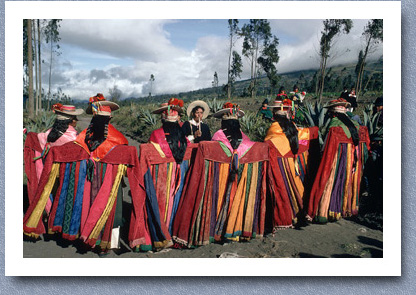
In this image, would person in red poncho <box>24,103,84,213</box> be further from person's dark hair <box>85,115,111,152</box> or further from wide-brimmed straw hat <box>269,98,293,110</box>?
wide-brimmed straw hat <box>269,98,293,110</box>

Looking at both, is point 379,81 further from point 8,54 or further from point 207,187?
point 8,54

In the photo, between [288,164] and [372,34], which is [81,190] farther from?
[372,34]

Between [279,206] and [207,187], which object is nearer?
[207,187]

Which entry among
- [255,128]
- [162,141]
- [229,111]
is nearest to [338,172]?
[229,111]

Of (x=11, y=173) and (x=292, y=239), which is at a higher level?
(x=11, y=173)

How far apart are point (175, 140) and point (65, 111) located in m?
1.37

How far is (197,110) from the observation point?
448 centimetres

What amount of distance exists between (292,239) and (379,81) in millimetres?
2273

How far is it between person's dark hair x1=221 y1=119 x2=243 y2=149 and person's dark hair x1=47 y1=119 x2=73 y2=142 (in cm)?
190

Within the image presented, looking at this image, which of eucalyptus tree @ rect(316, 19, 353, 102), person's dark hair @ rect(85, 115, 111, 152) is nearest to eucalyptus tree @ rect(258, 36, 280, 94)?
eucalyptus tree @ rect(316, 19, 353, 102)

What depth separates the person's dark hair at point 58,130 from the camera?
3.90 m

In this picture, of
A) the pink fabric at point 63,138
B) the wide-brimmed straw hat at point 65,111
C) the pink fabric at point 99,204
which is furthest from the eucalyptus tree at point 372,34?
the pink fabric at point 63,138

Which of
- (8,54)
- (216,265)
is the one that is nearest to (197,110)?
(216,265)

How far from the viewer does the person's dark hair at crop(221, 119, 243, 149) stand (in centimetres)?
395
